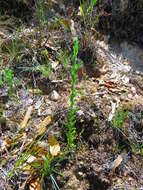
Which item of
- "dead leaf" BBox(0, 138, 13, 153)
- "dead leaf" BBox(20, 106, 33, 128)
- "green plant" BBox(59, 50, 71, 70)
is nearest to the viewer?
"dead leaf" BBox(0, 138, 13, 153)

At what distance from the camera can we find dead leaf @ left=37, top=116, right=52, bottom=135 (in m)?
2.05

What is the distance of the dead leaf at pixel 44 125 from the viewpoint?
2055 millimetres

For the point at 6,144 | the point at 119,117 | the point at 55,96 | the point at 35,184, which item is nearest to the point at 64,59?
the point at 55,96

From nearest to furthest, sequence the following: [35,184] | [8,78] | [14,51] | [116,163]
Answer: [35,184] < [116,163] < [8,78] < [14,51]

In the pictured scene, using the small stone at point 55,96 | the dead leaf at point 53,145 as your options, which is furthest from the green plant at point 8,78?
the dead leaf at point 53,145

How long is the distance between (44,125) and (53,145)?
0.16 meters

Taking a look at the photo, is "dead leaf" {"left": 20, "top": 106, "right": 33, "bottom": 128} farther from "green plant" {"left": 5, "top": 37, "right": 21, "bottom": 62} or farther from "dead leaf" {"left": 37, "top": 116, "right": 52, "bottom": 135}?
"green plant" {"left": 5, "top": 37, "right": 21, "bottom": 62}

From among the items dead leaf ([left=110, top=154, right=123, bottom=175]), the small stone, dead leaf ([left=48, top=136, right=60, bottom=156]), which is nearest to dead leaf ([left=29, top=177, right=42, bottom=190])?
dead leaf ([left=48, top=136, right=60, bottom=156])

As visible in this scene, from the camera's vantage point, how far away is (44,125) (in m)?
2.09

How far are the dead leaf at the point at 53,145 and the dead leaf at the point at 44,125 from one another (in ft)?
0.22

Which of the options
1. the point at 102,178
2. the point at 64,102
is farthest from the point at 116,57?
the point at 102,178

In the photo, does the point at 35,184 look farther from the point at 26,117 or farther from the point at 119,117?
the point at 119,117

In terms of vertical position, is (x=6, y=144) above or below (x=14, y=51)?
below

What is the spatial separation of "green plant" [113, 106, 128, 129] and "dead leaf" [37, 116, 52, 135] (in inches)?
17.2
